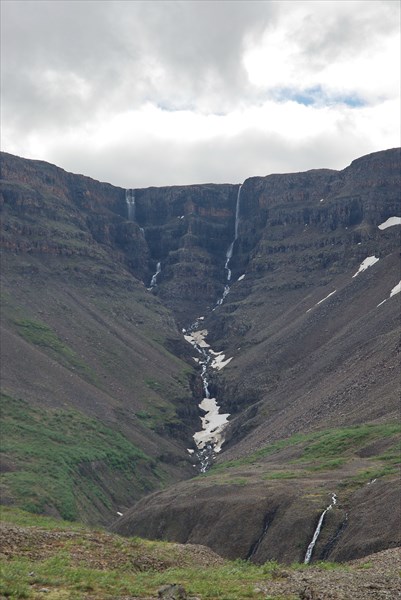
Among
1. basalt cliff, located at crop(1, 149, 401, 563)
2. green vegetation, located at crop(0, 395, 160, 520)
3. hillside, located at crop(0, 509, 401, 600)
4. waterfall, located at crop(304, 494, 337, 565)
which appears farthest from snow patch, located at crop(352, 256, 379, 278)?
hillside, located at crop(0, 509, 401, 600)

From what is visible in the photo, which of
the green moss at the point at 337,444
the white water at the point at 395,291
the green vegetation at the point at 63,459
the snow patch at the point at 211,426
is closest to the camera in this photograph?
the green moss at the point at 337,444

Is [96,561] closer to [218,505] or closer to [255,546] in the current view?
[255,546]

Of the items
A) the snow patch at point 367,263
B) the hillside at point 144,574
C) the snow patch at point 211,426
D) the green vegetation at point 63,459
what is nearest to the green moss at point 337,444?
the green vegetation at point 63,459

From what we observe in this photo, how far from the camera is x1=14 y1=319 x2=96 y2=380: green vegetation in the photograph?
5984 inches

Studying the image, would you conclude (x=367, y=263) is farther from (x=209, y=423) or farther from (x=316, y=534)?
(x=316, y=534)

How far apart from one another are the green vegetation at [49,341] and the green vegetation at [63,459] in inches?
910

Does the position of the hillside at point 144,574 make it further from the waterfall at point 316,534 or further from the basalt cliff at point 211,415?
the basalt cliff at point 211,415

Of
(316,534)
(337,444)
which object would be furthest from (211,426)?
(316,534)

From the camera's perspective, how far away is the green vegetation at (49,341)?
152000mm

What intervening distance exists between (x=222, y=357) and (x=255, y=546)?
13493 cm

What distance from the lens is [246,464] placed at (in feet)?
316

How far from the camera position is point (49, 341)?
510ft

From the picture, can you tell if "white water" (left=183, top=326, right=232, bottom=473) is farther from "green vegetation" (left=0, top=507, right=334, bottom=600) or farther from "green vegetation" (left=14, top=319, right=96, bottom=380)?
"green vegetation" (left=0, top=507, right=334, bottom=600)

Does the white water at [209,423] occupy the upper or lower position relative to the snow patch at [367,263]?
lower
